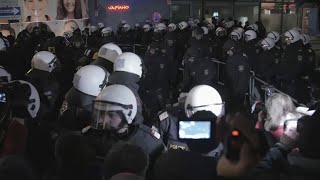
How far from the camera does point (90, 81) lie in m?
5.08

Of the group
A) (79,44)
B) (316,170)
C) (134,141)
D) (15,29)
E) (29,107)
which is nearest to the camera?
(316,170)

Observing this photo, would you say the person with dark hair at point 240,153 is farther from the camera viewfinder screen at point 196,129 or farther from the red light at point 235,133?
the camera viewfinder screen at point 196,129

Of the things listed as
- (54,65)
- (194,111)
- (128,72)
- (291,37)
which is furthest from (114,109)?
(291,37)

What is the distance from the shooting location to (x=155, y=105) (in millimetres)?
8406

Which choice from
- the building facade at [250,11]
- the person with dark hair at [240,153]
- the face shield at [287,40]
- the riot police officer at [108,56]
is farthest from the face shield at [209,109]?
the building facade at [250,11]

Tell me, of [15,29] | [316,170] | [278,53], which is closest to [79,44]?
[278,53]

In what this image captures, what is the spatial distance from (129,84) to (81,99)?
33.4 inches

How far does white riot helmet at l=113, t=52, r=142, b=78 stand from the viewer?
583 cm

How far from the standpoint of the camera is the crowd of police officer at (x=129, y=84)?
3758 millimetres

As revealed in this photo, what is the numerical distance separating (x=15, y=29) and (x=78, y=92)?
13029mm

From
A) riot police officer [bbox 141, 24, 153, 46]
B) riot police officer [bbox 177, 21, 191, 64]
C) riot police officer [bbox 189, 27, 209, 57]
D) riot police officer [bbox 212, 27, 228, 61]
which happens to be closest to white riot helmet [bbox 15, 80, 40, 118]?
riot police officer [bbox 189, 27, 209, 57]

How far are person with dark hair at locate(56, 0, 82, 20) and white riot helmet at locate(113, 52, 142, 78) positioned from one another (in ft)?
41.8

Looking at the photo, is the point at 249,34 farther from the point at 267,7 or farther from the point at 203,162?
the point at 267,7

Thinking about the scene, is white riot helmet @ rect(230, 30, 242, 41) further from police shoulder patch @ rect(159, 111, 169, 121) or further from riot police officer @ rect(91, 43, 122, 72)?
police shoulder patch @ rect(159, 111, 169, 121)
